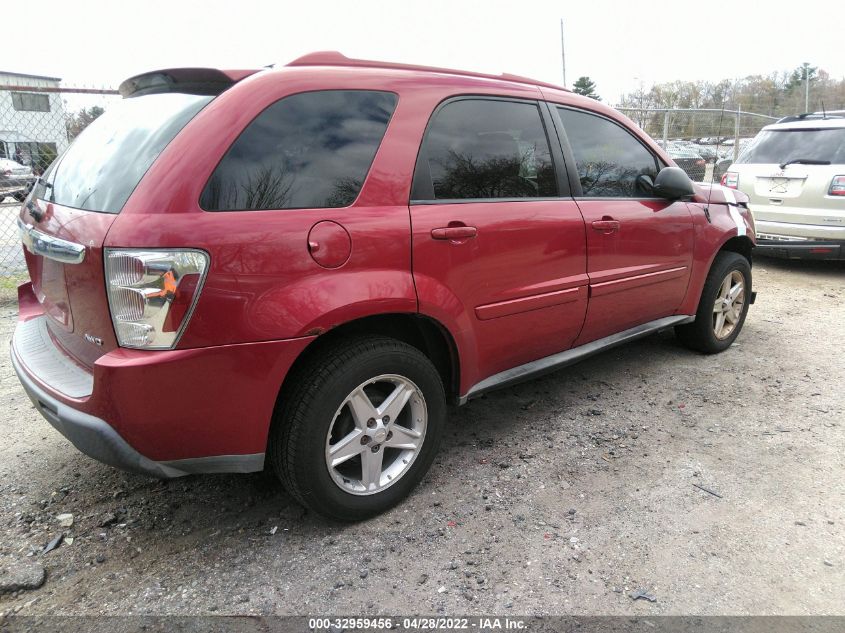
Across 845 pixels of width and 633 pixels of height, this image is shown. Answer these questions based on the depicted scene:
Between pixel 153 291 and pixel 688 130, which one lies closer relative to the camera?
pixel 153 291

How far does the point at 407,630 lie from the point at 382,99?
1940mm

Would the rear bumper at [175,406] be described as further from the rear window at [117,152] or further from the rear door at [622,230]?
the rear door at [622,230]

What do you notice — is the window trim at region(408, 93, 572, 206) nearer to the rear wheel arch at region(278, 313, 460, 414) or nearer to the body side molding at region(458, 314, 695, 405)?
the rear wheel arch at region(278, 313, 460, 414)

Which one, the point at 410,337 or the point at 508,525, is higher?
the point at 410,337

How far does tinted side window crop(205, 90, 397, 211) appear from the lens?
2.04 meters

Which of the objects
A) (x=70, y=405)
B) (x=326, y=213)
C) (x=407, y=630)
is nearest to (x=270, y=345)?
(x=326, y=213)

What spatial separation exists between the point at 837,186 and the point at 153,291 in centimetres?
721

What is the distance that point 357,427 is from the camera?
7.75ft

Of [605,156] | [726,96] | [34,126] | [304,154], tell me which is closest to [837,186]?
[605,156]

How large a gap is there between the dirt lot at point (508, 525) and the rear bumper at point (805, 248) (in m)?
3.77

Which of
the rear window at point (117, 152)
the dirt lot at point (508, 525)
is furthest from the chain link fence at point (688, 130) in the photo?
the rear window at point (117, 152)

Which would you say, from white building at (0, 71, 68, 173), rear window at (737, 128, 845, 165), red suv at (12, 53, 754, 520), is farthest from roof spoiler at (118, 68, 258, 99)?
rear window at (737, 128, 845, 165)

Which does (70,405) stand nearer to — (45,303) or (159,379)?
Result: (159,379)

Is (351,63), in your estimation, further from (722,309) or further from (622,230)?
(722,309)
